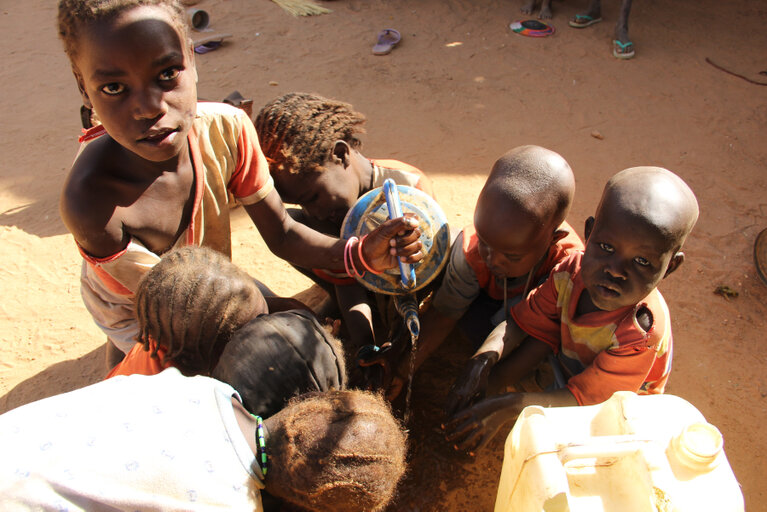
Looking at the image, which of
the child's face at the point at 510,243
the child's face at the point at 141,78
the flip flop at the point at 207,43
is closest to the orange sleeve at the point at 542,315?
the child's face at the point at 510,243

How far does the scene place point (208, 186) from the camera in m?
2.04

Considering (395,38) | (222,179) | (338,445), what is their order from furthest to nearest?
1. (395,38)
2. (222,179)
3. (338,445)

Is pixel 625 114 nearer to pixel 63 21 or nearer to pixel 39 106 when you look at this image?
pixel 63 21

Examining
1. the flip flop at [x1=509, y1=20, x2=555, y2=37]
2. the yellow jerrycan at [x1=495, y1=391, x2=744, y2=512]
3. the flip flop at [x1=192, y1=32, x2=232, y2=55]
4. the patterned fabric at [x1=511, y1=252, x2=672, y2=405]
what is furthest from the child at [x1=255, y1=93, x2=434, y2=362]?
the flip flop at [x1=192, y1=32, x2=232, y2=55]

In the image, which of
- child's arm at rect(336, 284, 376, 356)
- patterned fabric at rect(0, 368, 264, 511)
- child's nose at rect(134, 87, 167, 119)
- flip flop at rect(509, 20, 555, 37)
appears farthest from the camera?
flip flop at rect(509, 20, 555, 37)

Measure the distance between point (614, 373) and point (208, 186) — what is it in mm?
1564

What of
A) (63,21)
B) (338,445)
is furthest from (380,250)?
(63,21)

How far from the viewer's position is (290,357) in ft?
5.28

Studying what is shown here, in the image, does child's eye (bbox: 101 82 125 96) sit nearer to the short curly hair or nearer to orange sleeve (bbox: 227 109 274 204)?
the short curly hair

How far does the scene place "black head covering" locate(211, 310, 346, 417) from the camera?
1.57 meters

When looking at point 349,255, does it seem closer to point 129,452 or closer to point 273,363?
point 273,363

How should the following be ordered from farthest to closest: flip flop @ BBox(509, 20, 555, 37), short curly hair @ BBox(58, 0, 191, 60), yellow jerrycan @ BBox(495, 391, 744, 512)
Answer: flip flop @ BBox(509, 20, 555, 37)
short curly hair @ BBox(58, 0, 191, 60)
yellow jerrycan @ BBox(495, 391, 744, 512)

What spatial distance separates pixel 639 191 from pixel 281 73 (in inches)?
177

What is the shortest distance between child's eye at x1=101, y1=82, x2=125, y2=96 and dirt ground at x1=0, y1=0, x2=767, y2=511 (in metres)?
1.63
